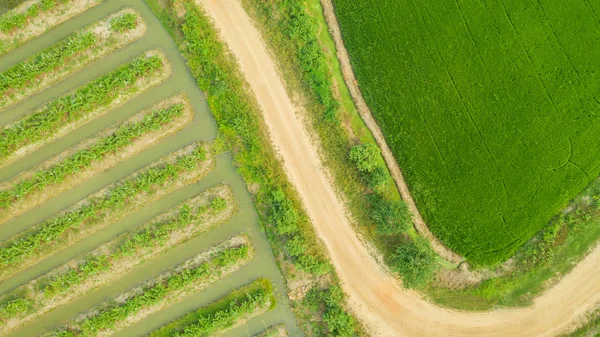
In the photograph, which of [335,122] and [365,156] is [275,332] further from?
[335,122]

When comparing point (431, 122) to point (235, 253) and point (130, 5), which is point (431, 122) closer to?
point (235, 253)

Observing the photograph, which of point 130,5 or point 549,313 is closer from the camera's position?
point 549,313

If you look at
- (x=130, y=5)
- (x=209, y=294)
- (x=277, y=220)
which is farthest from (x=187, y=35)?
(x=209, y=294)

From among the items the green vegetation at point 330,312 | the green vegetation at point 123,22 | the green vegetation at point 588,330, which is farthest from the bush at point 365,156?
the green vegetation at point 123,22

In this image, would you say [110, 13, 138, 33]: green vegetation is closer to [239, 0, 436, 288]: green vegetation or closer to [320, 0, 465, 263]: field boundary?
[239, 0, 436, 288]: green vegetation

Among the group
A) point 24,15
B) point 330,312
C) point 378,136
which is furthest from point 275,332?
point 24,15

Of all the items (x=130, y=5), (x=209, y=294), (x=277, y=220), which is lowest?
(x=209, y=294)
